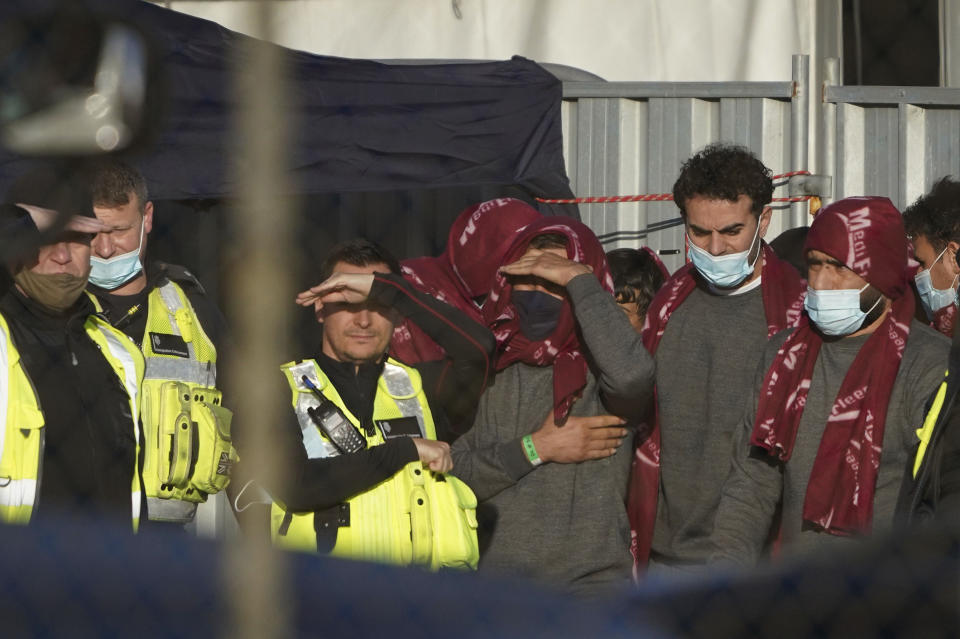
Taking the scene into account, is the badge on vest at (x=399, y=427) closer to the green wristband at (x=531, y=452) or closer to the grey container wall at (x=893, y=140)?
the green wristband at (x=531, y=452)

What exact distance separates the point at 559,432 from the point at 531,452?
0.27 ft

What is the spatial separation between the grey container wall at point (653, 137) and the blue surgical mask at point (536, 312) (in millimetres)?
1555

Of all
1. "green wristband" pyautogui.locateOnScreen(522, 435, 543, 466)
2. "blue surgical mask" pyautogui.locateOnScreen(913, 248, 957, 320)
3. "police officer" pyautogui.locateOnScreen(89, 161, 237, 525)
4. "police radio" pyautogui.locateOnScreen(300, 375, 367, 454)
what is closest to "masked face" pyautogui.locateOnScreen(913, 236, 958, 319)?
"blue surgical mask" pyautogui.locateOnScreen(913, 248, 957, 320)

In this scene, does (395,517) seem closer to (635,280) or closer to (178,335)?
(178,335)

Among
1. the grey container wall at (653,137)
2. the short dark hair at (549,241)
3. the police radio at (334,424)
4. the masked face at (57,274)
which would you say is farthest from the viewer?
the grey container wall at (653,137)

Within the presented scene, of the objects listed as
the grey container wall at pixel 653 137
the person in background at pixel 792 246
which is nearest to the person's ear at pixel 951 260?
the person in background at pixel 792 246

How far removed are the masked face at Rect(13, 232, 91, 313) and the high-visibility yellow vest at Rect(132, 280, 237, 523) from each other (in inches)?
10.8

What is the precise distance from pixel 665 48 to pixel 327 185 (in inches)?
93.6

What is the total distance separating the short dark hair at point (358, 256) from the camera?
3633 millimetres

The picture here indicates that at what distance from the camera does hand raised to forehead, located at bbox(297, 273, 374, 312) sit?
3.49 m

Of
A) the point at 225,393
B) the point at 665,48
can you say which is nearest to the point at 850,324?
the point at 225,393

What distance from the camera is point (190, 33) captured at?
14.8 ft

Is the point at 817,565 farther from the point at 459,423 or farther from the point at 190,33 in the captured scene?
the point at 190,33

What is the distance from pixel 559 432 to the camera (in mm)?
3430
